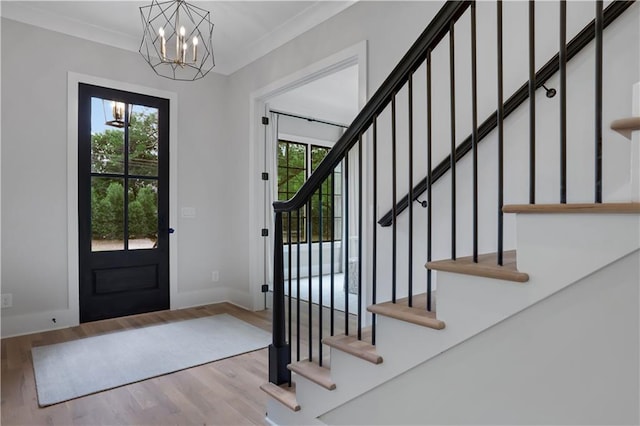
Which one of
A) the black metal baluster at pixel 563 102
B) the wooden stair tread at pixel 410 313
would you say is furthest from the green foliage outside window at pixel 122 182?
the black metal baluster at pixel 563 102

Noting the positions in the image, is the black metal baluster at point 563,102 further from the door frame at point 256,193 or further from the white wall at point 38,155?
the white wall at point 38,155

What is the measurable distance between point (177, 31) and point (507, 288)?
3664mm

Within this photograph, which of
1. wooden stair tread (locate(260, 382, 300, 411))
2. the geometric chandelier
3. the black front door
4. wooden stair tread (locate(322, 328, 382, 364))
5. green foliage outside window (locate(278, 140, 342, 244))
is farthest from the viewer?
green foliage outside window (locate(278, 140, 342, 244))

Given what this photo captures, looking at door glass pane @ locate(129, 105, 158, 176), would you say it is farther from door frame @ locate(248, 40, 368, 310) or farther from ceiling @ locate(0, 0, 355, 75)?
door frame @ locate(248, 40, 368, 310)

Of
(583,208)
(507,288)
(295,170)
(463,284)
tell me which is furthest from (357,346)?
(295,170)

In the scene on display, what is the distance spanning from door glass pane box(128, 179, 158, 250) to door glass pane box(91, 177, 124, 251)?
98mm

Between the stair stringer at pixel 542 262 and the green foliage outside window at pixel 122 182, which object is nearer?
the stair stringer at pixel 542 262

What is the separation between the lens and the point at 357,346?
157 cm

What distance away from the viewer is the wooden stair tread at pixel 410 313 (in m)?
1.26

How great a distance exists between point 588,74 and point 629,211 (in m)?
1.21

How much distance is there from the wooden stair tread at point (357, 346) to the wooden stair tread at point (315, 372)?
17 cm

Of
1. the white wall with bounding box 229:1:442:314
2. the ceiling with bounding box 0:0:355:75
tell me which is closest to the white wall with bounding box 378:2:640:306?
the white wall with bounding box 229:1:442:314

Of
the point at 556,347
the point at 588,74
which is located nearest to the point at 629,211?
the point at 556,347

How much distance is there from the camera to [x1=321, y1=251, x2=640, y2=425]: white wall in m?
0.93
